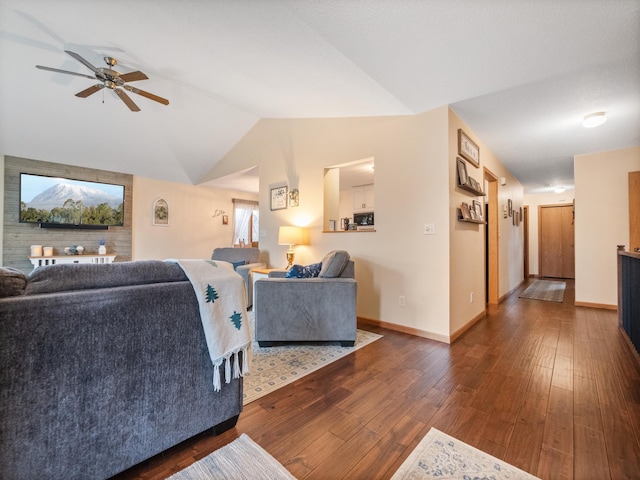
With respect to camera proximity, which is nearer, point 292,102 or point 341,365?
point 341,365

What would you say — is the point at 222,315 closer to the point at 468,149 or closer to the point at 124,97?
the point at 124,97

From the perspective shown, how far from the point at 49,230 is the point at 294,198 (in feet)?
14.0

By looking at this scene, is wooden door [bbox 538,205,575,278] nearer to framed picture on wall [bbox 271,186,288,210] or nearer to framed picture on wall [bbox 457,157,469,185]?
framed picture on wall [bbox 457,157,469,185]

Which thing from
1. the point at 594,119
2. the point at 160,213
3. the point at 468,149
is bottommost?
the point at 160,213

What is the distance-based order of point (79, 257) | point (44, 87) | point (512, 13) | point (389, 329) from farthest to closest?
point (79, 257)
point (44, 87)
point (389, 329)
point (512, 13)

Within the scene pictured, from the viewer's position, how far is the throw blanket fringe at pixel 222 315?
4.15 ft

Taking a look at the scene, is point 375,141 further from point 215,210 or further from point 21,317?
point 215,210

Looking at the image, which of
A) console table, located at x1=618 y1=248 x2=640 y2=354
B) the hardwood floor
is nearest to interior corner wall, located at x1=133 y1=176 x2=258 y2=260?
the hardwood floor

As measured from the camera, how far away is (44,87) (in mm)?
3330

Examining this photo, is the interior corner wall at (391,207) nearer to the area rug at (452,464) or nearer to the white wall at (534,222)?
the area rug at (452,464)

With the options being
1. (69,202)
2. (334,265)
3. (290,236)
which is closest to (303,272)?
(334,265)

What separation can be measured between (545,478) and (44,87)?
5.61 metres

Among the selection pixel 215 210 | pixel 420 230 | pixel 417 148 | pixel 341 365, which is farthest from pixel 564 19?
pixel 215 210

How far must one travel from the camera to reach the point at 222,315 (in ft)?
4.29
